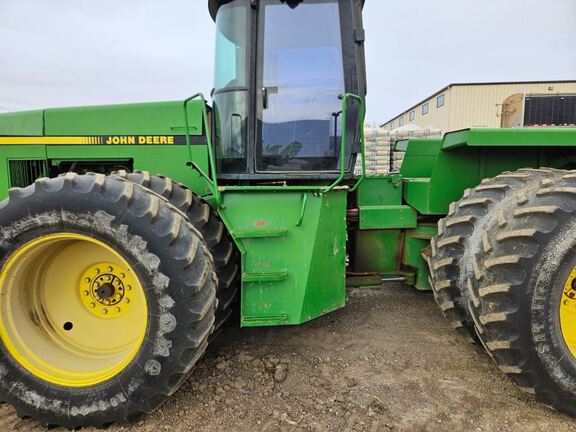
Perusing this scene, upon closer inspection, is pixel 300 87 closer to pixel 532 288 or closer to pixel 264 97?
pixel 264 97

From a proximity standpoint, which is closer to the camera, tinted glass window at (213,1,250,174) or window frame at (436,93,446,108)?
tinted glass window at (213,1,250,174)

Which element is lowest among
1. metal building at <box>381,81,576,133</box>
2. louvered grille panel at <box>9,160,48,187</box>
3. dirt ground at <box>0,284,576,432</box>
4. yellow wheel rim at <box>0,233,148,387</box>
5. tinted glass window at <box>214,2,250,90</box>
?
dirt ground at <box>0,284,576,432</box>

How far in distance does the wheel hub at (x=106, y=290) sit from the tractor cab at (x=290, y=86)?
1.00 m

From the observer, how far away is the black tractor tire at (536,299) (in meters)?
2.20

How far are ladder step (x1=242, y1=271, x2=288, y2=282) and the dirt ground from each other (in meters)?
0.64

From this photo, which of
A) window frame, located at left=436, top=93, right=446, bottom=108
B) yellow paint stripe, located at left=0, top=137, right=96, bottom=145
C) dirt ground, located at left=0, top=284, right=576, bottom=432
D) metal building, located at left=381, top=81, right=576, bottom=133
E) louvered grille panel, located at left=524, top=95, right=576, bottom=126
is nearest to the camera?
dirt ground, located at left=0, top=284, right=576, bottom=432

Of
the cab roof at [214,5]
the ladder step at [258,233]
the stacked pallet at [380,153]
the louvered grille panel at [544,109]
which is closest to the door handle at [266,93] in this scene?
the cab roof at [214,5]

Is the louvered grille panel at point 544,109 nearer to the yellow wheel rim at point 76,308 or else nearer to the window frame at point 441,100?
the yellow wheel rim at point 76,308

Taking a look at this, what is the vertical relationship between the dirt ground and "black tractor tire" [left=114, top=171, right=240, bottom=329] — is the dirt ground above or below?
below

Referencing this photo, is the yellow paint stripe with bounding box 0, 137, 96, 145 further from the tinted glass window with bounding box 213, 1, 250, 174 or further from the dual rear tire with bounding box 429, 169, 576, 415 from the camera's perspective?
the dual rear tire with bounding box 429, 169, 576, 415

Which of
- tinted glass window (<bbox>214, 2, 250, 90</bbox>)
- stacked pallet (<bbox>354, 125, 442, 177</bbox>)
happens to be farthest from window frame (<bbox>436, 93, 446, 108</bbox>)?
tinted glass window (<bbox>214, 2, 250, 90</bbox>)

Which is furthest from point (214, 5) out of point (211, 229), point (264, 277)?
point (264, 277)

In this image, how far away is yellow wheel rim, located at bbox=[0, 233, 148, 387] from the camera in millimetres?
2393

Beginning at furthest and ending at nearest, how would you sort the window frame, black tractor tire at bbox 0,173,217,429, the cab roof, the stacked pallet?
the window frame, the stacked pallet, the cab roof, black tractor tire at bbox 0,173,217,429
